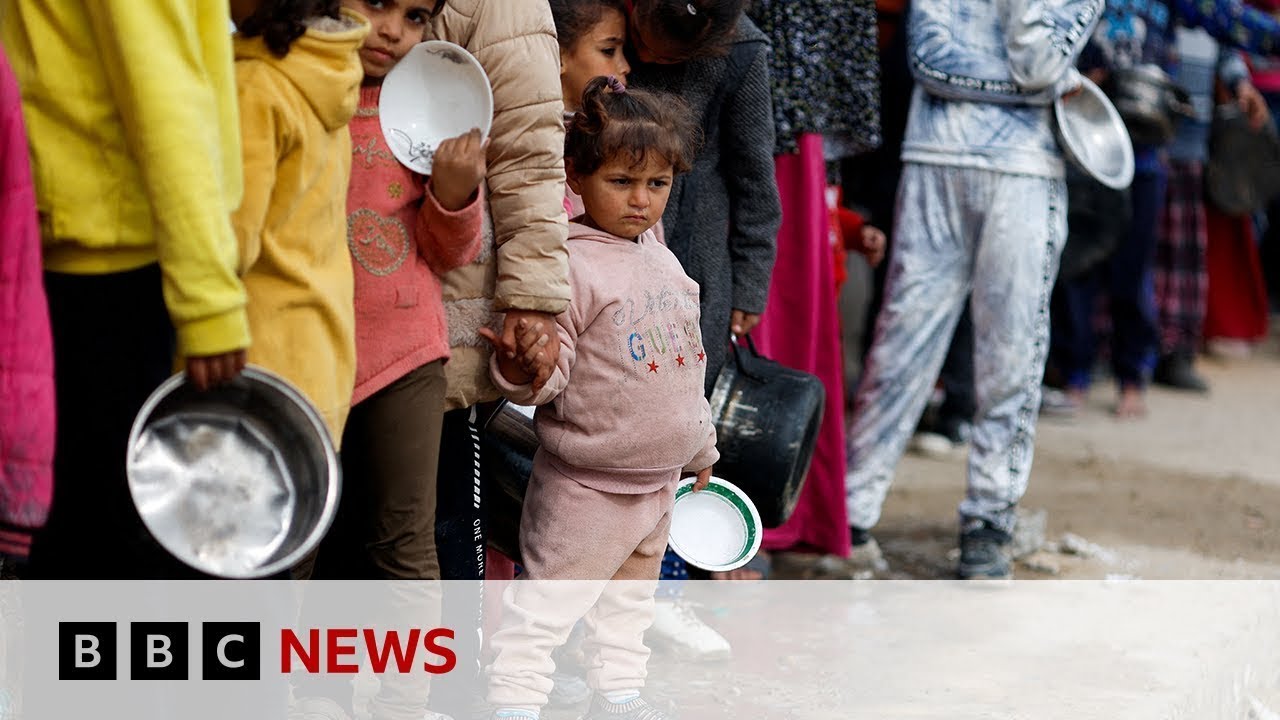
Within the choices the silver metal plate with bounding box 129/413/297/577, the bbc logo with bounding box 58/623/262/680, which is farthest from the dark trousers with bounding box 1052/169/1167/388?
the silver metal plate with bounding box 129/413/297/577

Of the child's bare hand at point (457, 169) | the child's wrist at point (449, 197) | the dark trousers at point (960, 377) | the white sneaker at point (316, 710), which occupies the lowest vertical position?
the dark trousers at point (960, 377)

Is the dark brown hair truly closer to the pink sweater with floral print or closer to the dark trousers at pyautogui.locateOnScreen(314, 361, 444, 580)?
the pink sweater with floral print

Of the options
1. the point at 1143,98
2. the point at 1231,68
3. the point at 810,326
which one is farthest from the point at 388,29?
the point at 1231,68

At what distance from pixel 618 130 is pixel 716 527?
0.95m

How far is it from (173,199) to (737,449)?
1.72 m

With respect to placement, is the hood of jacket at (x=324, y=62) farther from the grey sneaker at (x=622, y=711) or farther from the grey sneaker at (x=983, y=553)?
the grey sneaker at (x=983, y=553)

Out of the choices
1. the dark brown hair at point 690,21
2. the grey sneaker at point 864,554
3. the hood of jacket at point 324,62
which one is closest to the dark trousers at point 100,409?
the hood of jacket at point 324,62

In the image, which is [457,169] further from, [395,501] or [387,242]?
[395,501]

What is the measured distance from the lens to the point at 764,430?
11.7 ft

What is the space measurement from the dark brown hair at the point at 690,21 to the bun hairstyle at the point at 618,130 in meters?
0.25

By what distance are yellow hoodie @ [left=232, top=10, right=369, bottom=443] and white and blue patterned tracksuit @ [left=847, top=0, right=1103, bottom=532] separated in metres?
2.29

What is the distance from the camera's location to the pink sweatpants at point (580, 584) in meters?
2.87

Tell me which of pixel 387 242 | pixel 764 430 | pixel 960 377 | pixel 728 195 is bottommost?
pixel 960 377

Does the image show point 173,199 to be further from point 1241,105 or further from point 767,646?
point 1241,105
